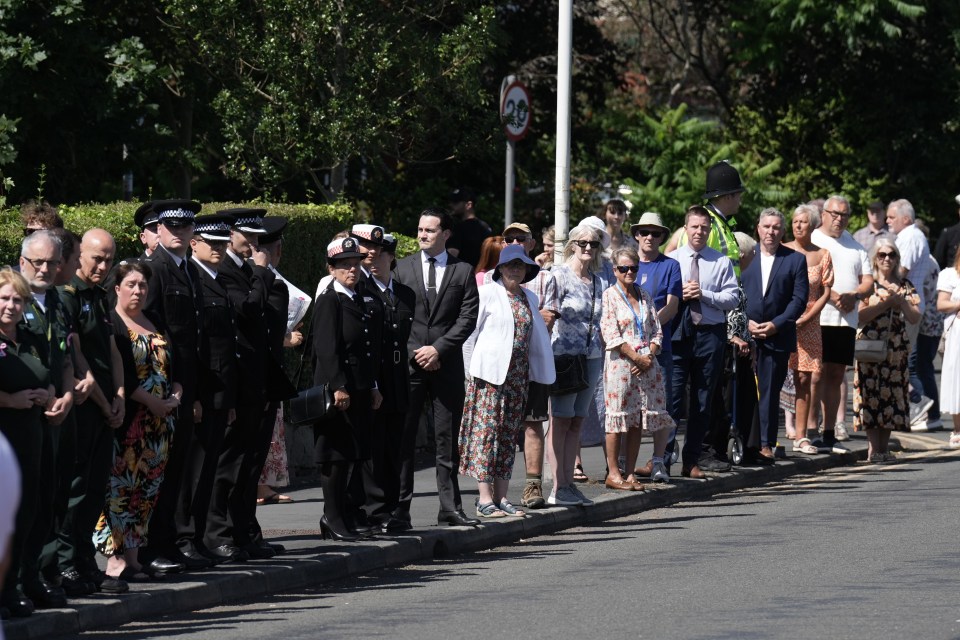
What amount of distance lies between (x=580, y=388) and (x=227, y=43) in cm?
857

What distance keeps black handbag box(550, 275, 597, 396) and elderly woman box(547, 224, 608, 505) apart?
0.4 inches

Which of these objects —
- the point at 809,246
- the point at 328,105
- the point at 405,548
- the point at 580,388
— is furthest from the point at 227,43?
the point at 405,548

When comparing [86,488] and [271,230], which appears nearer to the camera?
[86,488]

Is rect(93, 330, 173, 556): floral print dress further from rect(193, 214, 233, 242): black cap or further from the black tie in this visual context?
the black tie

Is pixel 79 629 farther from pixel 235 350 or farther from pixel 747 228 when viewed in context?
pixel 747 228

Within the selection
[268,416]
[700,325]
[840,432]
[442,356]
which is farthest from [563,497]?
[840,432]

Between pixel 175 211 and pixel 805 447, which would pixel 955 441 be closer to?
pixel 805 447

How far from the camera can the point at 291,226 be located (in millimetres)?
14641

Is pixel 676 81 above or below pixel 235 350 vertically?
above

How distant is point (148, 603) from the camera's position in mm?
8883

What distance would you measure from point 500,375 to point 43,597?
4.20 m

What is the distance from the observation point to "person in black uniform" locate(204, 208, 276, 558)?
33.7 ft

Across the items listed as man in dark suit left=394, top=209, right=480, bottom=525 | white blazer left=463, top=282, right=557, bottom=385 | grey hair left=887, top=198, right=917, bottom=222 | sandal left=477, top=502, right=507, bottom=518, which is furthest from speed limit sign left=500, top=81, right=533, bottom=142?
sandal left=477, top=502, right=507, bottom=518

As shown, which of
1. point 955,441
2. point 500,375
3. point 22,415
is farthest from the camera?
point 955,441
